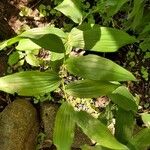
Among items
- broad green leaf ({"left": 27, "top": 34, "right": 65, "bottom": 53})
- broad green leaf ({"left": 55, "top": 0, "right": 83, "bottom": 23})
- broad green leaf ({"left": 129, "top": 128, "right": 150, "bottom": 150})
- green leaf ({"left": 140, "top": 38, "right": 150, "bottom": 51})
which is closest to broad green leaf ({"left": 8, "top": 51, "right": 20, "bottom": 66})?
green leaf ({"left": 140, "top": 38, "right": 150, "bottom": 51})

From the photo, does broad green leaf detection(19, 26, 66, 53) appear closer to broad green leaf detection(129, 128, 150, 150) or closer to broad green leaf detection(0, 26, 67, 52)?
broad green leaf detection(0, 26, 67, 52)

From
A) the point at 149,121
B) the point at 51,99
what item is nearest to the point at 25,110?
the point at 51,99

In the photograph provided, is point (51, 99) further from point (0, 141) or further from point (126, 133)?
point (126, 133)

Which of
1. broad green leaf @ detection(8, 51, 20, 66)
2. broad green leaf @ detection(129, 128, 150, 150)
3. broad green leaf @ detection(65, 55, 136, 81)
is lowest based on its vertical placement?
broad green leaf @ detection(8, 51, 20, 66)

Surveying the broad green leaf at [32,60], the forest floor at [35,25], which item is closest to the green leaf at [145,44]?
the forest floor at [35,25]

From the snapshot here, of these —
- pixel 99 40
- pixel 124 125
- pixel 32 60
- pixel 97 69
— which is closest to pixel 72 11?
pixel 99 40

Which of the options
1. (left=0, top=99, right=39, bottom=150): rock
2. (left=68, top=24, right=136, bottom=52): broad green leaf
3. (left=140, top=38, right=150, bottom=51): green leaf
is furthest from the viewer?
(left=0, top=99, right=39, bottom=150): rock
